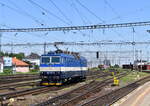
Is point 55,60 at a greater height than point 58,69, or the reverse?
point 55,60

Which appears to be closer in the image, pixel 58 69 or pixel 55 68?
pixel 58 69

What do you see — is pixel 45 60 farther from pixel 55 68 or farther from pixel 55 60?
pixel 55 68

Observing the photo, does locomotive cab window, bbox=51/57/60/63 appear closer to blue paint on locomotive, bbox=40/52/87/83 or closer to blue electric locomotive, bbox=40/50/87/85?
blue electric locomotive, bbox=40/50/87/85

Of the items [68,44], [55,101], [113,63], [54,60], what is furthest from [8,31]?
[113,63]

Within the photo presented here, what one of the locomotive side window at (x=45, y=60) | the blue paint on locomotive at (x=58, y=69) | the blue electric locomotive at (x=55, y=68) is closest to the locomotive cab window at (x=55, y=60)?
the blue electric locomotive at (x=55, y=68)

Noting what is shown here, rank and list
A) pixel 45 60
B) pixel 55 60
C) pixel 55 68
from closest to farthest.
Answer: pixel 55 68
pixel 55 60
pixel 45 60

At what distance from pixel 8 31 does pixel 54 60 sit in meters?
16.9

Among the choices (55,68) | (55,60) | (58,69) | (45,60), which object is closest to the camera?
(58,69)

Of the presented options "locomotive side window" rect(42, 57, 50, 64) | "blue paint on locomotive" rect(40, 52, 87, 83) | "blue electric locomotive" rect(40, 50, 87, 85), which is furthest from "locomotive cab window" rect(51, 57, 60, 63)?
"locomotive side window" rect(42, 57, 50, 64)

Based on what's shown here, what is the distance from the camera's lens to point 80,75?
35250mm

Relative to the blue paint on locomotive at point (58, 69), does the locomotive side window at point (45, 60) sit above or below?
above

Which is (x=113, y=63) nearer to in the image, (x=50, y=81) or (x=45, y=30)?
(x=45, y=30)

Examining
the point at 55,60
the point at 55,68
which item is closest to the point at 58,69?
the point at 55,68

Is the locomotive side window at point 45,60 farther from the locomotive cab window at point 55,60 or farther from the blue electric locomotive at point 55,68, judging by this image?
the locomotive cab window at point 55,60
